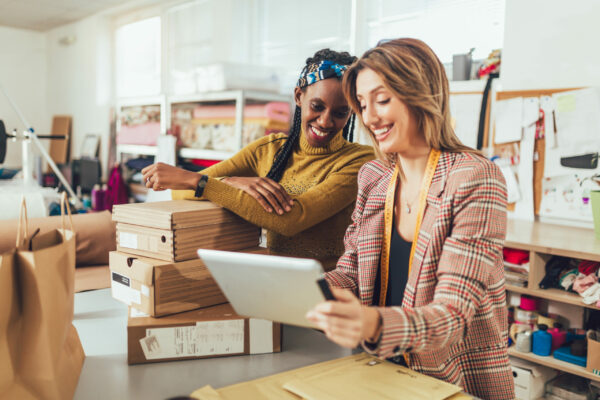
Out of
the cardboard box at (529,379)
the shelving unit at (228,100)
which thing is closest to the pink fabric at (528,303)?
the cardboard box at (529,379)

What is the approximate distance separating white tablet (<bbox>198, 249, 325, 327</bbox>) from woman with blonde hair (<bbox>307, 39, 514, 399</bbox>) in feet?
0.25

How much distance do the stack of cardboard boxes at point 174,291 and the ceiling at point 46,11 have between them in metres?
4.71

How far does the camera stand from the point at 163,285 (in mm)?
1108

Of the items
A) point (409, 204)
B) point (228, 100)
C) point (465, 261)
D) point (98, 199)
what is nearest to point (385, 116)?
point (409, 204)

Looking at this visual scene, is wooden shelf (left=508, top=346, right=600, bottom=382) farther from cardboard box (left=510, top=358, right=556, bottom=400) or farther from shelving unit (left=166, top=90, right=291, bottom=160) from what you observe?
shelving unit (left=166, top=90, right=291, bottom=160)

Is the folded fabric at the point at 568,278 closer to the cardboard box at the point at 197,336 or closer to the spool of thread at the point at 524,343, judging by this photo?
the spool of thread at the point at 524,343

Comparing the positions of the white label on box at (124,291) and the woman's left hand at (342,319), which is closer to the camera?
the woman's left hand at (342,319)

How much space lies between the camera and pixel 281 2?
12.9 feet

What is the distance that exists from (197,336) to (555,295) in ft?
5.25

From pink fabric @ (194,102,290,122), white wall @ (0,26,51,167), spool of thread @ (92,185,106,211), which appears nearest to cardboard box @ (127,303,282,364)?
pink fabric @ (194,102,290,122)

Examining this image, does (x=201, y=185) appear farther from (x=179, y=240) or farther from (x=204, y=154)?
(x=204, y=154)

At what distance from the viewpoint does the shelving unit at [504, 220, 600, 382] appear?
196cm

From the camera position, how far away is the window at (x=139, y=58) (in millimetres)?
5250

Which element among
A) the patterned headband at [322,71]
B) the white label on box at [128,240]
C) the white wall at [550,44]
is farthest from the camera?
the white wall at [550,44]
